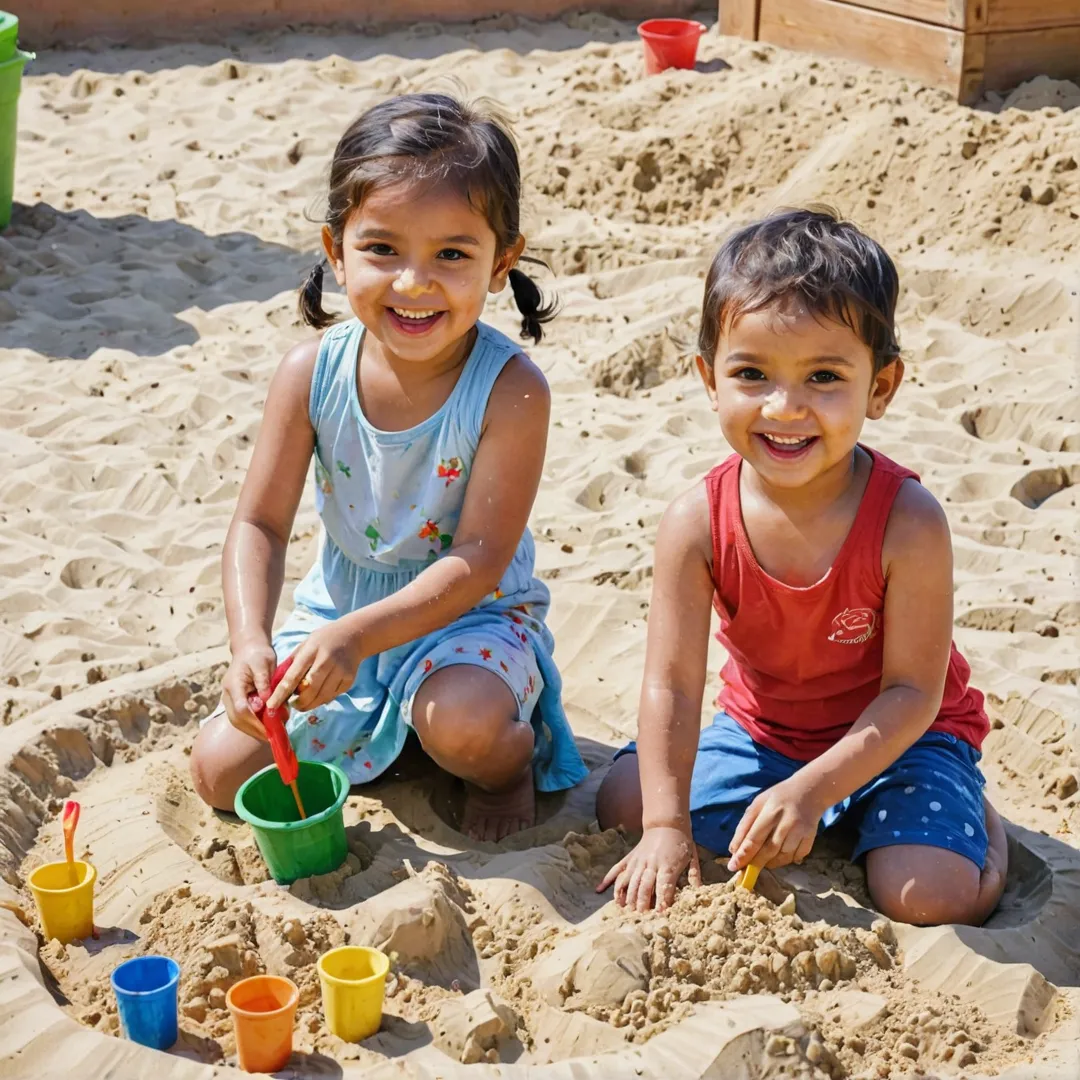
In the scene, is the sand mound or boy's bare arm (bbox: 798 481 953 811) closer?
the sand mound

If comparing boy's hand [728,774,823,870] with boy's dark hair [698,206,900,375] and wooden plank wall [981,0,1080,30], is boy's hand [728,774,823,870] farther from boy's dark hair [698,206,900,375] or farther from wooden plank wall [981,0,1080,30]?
wooden plank wall [981,0,1080,30]

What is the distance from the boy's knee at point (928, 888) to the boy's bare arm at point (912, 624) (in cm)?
15

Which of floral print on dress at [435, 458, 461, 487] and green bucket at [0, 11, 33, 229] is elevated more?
green bucket at [0, 11, 33, 229]

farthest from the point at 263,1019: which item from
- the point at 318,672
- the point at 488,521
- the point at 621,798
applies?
the point at 488,521

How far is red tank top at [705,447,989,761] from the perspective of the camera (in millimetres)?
2625

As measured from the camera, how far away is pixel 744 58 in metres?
7.61

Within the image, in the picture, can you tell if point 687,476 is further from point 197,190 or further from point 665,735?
point 197,190

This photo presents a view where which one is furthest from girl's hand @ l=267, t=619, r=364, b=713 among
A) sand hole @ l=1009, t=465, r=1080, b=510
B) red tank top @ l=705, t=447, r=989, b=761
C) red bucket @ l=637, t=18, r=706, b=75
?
red bucket @ l=637, t=18, r=706, b=75

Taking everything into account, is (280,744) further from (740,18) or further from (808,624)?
(740,18)

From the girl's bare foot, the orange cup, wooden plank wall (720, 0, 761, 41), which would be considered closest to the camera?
the orange cup

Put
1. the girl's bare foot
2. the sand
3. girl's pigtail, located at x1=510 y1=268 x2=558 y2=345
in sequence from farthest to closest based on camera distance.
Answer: girl's pigtail, located at x1=510 y1=268 x2=558 y2=345 < the girl's bare foot < the sand

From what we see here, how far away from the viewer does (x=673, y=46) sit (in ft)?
24.9

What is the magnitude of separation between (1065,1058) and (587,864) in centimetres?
85

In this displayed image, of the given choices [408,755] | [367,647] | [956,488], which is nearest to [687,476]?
[956,488]
